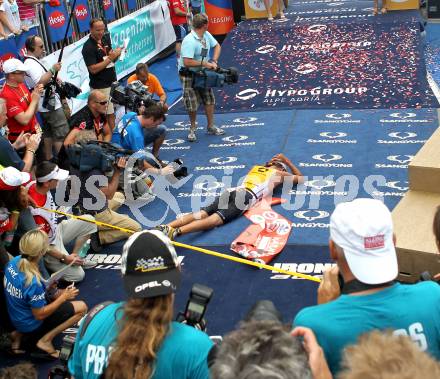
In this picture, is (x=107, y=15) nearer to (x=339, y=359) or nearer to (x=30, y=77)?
(x=30, y=77)

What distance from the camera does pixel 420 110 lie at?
8227 mm

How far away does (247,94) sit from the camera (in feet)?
31.4

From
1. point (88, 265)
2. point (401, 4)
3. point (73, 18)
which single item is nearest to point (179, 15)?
point (73, 18)

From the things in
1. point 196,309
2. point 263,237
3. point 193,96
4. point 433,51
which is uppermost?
point 196,309

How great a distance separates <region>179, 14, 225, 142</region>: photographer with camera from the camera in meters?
7.98

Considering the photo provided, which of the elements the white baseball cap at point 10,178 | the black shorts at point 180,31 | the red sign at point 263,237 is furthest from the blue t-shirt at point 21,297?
the black shorts at point 180,31

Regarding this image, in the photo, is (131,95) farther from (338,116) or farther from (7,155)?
(338,116)

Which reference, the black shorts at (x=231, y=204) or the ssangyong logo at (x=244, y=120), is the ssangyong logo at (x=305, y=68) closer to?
the ssangyong logo at (x=244, y=120)

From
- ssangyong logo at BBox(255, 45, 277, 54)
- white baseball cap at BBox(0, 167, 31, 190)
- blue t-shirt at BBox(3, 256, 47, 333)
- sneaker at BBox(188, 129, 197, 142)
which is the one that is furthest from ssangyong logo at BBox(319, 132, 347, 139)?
blue t-shirt at BBox(3, 256, 47, 333)

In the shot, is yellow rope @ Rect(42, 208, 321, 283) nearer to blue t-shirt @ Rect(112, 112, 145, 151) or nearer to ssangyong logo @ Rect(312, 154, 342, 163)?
blue t-shirt @ Rect(112, 112, 145, 151)

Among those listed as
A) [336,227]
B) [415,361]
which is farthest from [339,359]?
[415,361]

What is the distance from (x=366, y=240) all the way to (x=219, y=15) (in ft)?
37.5

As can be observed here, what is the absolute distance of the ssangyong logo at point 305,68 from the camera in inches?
396

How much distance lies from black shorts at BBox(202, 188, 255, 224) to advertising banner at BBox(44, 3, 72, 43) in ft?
14.3
